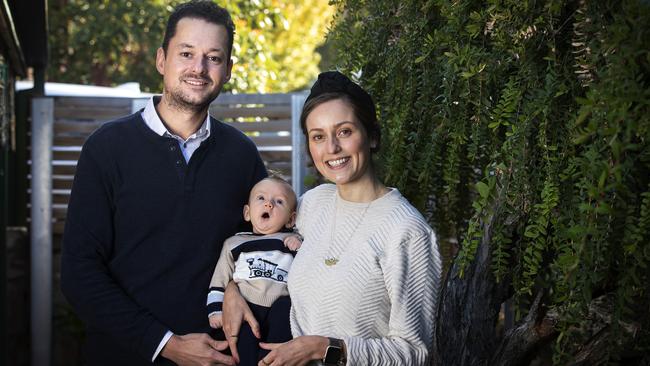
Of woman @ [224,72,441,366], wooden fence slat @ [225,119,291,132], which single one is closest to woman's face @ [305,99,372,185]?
woman @ [224,72,441,366]

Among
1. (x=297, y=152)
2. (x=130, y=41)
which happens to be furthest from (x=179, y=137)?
(x=130, y=41)

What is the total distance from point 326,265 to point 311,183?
188cm

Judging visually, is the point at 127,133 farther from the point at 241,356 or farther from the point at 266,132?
the point at 266,132

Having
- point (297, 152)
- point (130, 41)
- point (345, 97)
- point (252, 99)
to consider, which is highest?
point (130, 41)

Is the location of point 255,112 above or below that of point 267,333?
above

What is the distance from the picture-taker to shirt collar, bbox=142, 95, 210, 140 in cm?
290

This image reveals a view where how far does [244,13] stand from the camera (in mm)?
9609

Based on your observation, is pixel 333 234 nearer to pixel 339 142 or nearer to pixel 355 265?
pixel 355 265

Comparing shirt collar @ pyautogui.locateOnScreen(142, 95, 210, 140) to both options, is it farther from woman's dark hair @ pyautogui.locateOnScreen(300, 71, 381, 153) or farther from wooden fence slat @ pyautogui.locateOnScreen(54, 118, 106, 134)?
wooden fence slat @ pyautogui.locateOnScreen(54, 118, 106, 134)

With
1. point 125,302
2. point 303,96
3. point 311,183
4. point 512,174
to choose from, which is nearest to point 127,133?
point 125,302

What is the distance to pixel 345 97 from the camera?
8.51 ft

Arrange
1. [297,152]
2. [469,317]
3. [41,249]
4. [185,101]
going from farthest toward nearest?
[41,249] → [297,152] → [469,317] → [185,101]

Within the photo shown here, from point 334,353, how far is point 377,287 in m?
0.22

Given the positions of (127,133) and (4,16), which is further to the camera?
(4,16)
